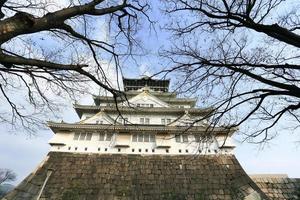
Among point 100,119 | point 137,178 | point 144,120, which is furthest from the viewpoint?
point 144,120

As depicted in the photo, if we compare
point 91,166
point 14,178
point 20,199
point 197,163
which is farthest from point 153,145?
point 14,178

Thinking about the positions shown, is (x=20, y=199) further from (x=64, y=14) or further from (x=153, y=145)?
(x=64, y=14)

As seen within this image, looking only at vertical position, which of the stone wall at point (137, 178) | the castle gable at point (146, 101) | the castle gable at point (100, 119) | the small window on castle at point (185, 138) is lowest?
the stone wall at point (137, 178)

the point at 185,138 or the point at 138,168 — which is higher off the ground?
the point at 185,138

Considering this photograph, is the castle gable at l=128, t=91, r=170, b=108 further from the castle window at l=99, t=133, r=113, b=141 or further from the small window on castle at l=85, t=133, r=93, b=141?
the small window on castle at l=85, t=133, r=93, b=141

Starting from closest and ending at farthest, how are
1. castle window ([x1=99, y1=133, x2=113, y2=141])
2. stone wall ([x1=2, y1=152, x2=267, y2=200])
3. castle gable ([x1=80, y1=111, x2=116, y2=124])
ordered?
stone wall ([x1=2, y1=152, x2=267, y2=200]), castle window ([x1=99, y1=133, x2=113, y2=141]), castle gable ([x1=80, y1=111, x2=116, y2=124])

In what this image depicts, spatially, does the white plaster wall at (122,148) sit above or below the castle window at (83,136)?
below

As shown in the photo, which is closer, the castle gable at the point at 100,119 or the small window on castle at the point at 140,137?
the small window on castle at the point at 140,137

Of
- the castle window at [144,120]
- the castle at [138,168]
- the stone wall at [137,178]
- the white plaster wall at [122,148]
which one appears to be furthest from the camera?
the castle window at [144,120]

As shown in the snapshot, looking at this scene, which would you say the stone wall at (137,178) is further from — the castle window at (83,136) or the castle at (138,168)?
the castle window at (83,136)

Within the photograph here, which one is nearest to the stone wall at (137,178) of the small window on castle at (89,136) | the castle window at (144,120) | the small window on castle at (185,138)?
the small window on castle at (185,138)

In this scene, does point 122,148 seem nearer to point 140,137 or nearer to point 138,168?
point 140,137

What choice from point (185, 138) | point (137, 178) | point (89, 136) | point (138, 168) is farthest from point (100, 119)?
point (185, 138)

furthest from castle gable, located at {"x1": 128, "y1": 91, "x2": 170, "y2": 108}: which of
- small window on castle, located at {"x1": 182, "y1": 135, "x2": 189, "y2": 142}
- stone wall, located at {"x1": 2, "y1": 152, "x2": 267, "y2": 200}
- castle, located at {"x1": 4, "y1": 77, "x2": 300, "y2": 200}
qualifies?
stone wall, located at {"x1": 2, "y1": 152, "x2": 267, "y2": 200}
